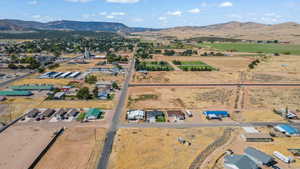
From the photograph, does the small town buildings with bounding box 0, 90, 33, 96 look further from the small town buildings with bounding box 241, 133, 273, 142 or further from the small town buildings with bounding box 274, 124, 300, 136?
the small town buildings with bounding box 274, 124, 300, 136

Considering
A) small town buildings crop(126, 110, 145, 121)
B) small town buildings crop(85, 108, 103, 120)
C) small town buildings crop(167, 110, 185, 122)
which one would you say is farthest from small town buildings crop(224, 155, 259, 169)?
small town buildings crop(85, 108, 103, 120)

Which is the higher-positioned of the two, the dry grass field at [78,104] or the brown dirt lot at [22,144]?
the dry grass field at [78,104]

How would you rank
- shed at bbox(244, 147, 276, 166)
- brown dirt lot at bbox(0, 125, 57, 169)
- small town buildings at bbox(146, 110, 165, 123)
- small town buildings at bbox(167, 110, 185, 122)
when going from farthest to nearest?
1. small town buildings at bbox(167, 110, 185, 122)
2. small town buildings at bbox(146, 110, 165, 123)
3. brown dirt lot at bbox(0, 125, 57, 169)
4. shed at bbox(244, 147, 276, 166)

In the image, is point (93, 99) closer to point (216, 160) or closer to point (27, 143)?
point (27, 143)

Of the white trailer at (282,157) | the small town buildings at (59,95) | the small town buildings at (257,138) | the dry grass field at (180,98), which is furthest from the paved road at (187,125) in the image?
the small town buildings at (59,95)

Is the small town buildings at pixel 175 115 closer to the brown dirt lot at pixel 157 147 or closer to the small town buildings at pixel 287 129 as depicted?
the brown dirt lot at pixel 157 147

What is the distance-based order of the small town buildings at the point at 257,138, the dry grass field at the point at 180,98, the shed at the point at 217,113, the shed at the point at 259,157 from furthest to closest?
the dry grass field at the point at 180,98 < the shed at the point at 217,113 < the small town buildings at the point at 257,138 < the shed at the point at 259,157
